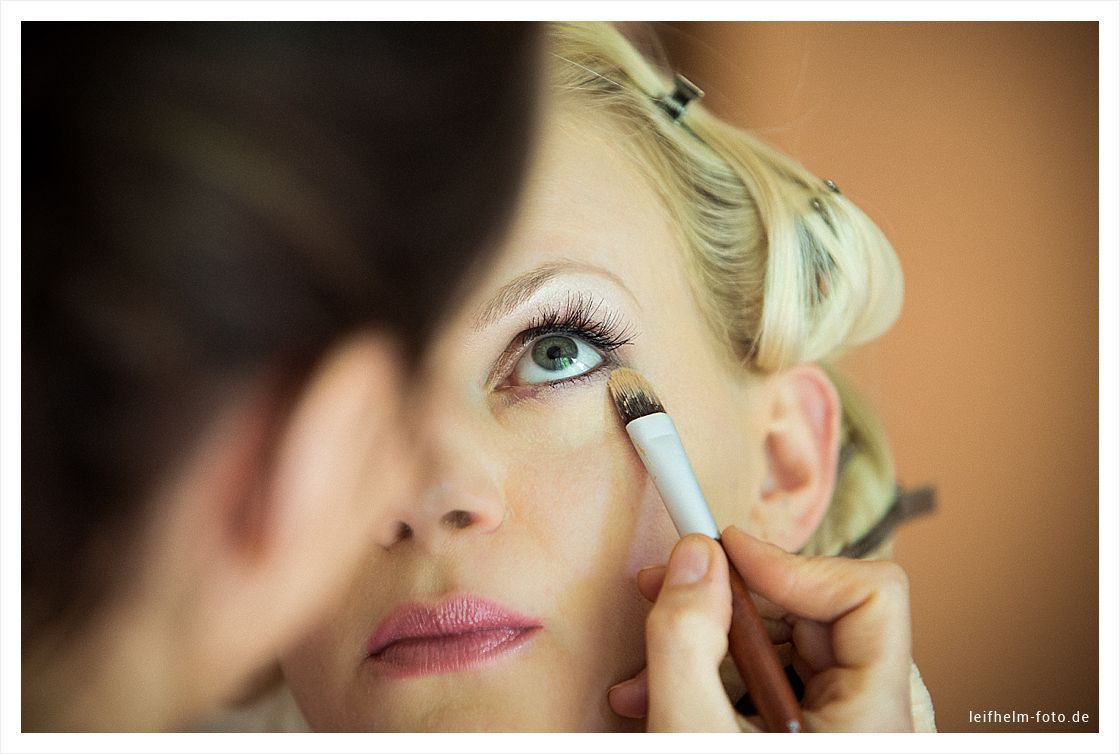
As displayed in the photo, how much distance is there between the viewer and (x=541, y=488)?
699 mm

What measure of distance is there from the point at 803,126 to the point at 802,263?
11cm

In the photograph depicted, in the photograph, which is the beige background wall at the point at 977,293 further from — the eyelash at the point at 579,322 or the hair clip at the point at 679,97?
the eyelash at the point at 579,322

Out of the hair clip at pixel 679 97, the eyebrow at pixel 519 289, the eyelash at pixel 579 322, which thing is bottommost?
the eyelash at pixel 579 322

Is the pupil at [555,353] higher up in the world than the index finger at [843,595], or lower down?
higher up

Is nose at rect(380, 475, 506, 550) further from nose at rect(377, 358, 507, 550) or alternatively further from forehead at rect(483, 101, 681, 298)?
forehead at rect(483, 101, 681, 298)

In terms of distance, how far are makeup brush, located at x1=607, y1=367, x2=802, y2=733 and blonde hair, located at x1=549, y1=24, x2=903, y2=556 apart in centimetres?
10

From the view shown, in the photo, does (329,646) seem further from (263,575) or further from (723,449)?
(723,449)

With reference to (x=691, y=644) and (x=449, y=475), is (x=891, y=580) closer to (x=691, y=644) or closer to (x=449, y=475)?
(x=691, y=644)

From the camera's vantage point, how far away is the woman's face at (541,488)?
69 cm

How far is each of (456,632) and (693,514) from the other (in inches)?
7.8

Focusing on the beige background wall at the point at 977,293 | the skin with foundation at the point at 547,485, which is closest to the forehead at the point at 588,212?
the skin with foundation at the point at 547,485

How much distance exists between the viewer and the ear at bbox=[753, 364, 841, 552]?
74 cm

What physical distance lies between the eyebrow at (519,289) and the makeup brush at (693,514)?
3.5 inches

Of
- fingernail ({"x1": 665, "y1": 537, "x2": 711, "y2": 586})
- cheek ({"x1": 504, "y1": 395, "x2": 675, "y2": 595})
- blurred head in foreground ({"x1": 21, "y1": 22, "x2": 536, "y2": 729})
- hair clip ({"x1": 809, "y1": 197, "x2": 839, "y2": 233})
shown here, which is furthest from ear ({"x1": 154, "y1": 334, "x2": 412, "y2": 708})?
hair clip ({"x1": 809, "y1": 197, "x2": 839, "y2": 233})
